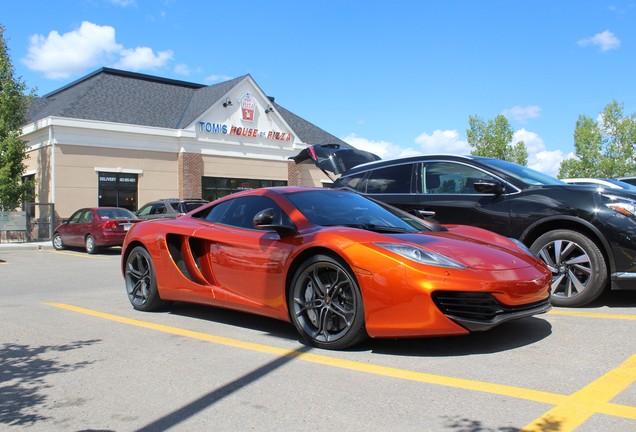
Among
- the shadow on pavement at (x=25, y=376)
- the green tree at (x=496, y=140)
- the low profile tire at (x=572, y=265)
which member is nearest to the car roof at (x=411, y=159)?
the low profile tire at (x=572, y=265)

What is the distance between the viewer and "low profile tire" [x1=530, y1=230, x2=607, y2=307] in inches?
213

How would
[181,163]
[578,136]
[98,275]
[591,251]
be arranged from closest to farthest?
[591,251], [98,275], [181,163], [578,136]

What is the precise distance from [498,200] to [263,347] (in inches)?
128

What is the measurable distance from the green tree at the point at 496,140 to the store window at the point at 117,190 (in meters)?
34.4

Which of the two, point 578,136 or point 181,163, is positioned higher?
point 578,136

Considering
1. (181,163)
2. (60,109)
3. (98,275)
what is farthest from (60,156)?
(98,275)

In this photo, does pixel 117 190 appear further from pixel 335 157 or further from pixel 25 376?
pixel 25 376

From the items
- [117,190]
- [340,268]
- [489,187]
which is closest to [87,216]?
[117,190]

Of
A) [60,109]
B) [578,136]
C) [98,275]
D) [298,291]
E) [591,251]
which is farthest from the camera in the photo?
[578,136]

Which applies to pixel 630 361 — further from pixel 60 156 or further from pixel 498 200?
pixel 60 156

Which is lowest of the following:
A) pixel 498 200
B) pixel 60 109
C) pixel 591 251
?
pixel 591 251

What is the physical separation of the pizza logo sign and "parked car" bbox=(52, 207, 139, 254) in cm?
1298

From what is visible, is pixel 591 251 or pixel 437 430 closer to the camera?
pixel 437 430

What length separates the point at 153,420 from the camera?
9.71ft
